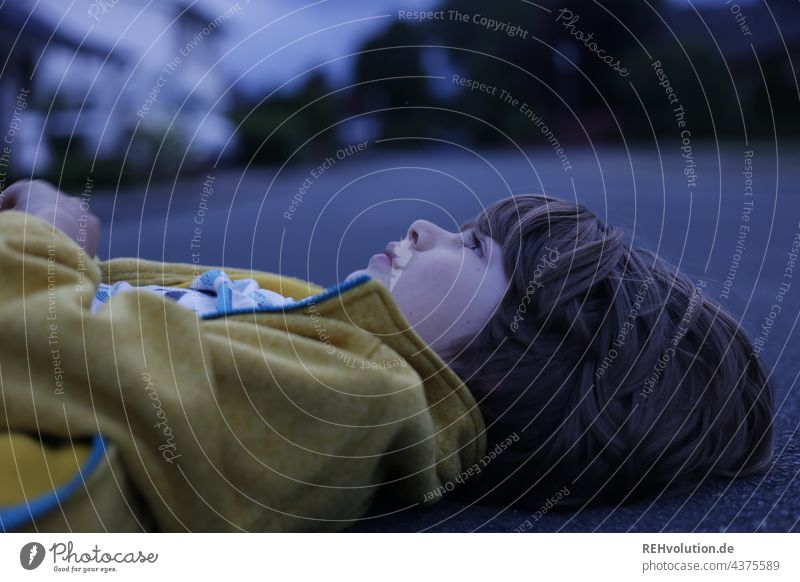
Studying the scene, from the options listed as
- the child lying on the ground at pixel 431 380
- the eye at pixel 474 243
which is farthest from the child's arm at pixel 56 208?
the eye at pixel 474 243

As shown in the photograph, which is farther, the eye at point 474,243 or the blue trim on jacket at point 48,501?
the eye at point 474,243

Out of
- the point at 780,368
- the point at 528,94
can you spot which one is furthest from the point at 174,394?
the point at 528,94

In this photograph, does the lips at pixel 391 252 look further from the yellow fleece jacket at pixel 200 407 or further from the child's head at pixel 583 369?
the yellow fleece jacket at pixel 200 407

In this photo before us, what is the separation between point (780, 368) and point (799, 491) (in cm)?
42

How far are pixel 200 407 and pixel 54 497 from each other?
12cm

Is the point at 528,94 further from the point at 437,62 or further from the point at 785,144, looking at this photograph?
the point at 437,62

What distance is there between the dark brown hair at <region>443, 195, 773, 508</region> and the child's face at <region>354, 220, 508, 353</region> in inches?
0.6

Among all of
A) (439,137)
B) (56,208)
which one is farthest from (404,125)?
(56,208)

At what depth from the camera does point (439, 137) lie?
2.08 m

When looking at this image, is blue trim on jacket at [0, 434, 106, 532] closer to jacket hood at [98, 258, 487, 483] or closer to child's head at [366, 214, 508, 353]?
jacket hood at [98, 258, 487, 483]

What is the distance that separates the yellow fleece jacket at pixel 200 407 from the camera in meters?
0.63

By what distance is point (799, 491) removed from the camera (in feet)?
2.62

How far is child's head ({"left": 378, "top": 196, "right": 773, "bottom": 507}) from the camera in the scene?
81 centimetres

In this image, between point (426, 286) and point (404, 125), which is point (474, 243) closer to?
point (426, 286)
